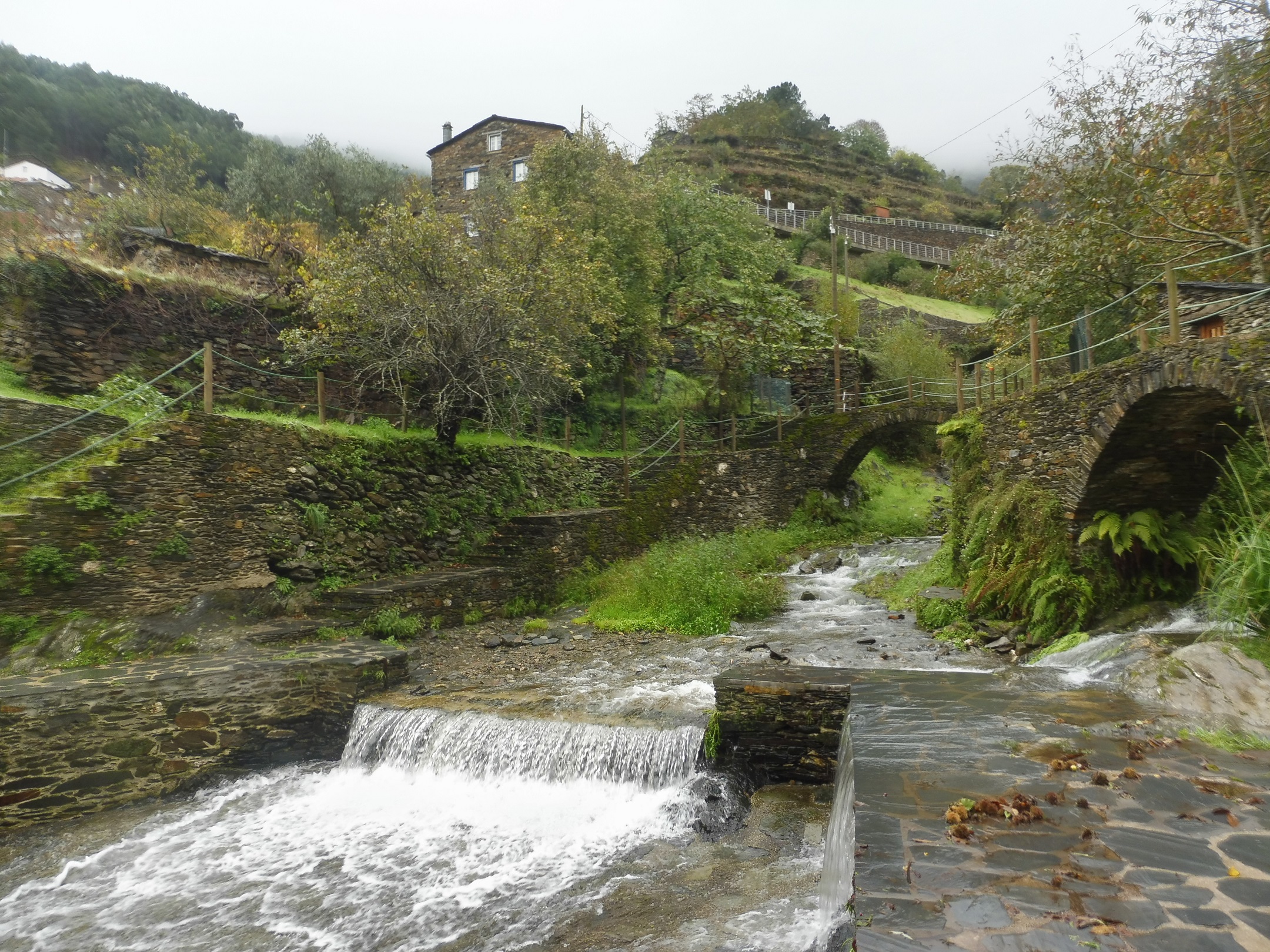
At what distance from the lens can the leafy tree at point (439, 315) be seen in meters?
11.0

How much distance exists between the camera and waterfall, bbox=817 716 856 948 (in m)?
3.44

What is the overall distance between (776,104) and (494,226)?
2068 inches

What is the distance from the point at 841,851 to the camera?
380 cm

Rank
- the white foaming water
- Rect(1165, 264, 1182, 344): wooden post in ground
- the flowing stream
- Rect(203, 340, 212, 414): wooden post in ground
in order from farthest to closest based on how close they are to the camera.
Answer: Rect(203, 340, 212, 414): wooden post in ground → Rect(1165, 264, 1182, 344): wooden post in ground → the white foaming water → the flowing stream

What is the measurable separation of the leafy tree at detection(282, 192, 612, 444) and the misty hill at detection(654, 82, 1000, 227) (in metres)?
32.7

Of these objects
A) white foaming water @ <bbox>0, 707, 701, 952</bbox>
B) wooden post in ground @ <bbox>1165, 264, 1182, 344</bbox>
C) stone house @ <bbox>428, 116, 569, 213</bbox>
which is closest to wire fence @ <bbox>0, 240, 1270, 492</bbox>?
wooden post in ground @ <bbox>1165, 264, 1182, 344</bbox>

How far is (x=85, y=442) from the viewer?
8.25m

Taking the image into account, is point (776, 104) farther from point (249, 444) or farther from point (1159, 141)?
point (249, 444)

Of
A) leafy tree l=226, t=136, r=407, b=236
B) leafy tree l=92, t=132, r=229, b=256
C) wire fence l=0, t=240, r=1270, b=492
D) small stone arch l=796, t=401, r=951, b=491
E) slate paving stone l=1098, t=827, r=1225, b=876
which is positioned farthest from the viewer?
leafy tree l=226, t=136, r=407, b=236

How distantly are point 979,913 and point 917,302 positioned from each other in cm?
3369

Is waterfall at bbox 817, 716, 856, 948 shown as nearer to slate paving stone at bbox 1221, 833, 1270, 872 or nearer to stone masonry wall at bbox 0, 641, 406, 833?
slate paving stone at bbox 1221, 833, 1270, 872

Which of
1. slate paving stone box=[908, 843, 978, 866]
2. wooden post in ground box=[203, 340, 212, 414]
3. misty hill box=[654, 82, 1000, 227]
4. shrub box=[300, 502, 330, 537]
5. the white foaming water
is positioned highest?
misty hill box=[654, 82, 1000, 227]

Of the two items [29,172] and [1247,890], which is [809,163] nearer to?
[29,172]

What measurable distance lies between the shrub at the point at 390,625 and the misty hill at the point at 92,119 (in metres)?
23.8
